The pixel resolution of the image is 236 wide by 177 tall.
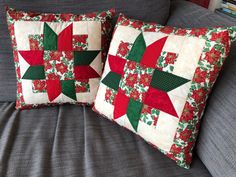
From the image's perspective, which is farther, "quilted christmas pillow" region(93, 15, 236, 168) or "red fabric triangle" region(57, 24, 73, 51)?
"red fabric triangle" region(57, 24, 73, 51)

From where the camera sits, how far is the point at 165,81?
0.72m

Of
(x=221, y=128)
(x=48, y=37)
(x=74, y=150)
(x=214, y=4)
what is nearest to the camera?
(x=221, y=128)

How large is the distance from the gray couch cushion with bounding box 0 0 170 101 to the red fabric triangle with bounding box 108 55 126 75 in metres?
0.26

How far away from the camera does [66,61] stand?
0.91 m

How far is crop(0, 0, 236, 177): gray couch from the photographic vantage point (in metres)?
0.69

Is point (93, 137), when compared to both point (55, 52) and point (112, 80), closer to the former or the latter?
point (112, 80)

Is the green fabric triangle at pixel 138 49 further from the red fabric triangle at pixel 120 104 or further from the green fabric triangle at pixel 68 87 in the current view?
the green fabric triangle at pixel 68 87

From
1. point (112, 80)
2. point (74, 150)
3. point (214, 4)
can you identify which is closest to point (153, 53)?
point (112, 80)

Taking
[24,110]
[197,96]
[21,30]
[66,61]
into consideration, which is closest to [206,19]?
[197,96]

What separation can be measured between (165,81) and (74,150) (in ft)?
1.24

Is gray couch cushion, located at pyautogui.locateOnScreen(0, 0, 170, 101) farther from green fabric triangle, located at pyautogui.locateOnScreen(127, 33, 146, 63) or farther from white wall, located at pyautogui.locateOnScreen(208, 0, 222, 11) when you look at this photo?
white wall, located at pyautogui.locateOnScreen(208, 0, 222, 11)

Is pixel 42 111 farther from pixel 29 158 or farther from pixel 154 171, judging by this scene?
pixel 154 171

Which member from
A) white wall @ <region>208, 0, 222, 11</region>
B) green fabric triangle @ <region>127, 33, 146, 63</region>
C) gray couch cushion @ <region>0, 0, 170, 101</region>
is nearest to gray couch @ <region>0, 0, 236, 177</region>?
gray couch cushion @ <region>0, 0, 170, 101</region>

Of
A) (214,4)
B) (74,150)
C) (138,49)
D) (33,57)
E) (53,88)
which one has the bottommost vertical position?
(74,150)
